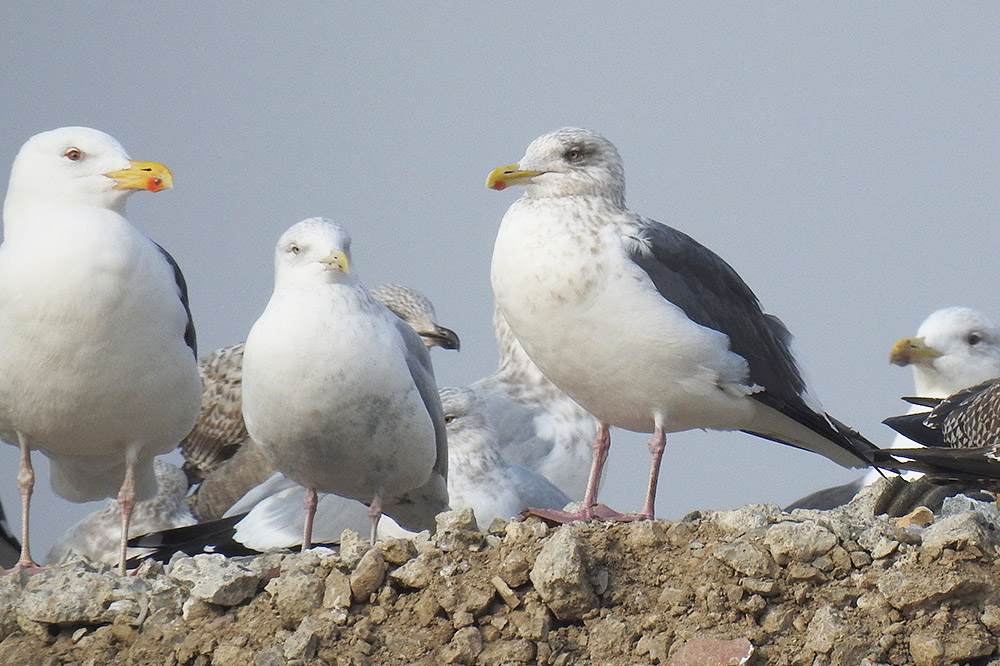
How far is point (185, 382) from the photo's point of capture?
6.38 m

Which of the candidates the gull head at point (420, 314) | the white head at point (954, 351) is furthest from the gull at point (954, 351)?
the gull head at point (420, 314)

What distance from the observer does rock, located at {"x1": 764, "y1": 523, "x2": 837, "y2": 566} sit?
14.8 feet

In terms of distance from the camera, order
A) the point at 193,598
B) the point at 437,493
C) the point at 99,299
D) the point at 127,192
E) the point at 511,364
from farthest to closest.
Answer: the point at 511,364
the point at 437,493
the point at 127,192
the point at 99,299
the point at 193,598

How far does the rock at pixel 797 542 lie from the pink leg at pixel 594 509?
753mm

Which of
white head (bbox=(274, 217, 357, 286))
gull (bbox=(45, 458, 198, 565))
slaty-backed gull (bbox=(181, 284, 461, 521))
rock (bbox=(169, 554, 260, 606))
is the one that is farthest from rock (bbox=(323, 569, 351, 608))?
slaty-backed gull (bbox=(181, 284, 461, 521))

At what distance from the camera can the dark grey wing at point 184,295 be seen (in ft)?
21.3

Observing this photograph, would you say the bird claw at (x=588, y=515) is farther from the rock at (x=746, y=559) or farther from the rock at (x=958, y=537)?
the rock at (x=958, y=537)

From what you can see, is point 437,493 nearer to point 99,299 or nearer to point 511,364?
point 99,299

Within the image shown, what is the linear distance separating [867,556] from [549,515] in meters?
1.07

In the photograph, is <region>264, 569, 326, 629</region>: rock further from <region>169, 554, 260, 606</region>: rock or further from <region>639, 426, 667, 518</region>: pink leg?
<region>639, 426, 667, 518</region>: pink leg

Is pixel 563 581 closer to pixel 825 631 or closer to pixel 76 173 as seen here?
pixel 825 631

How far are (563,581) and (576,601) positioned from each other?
0.23 feet

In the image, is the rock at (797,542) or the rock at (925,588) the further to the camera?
the rock at (797,542)

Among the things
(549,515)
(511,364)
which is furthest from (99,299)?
(511,364)
